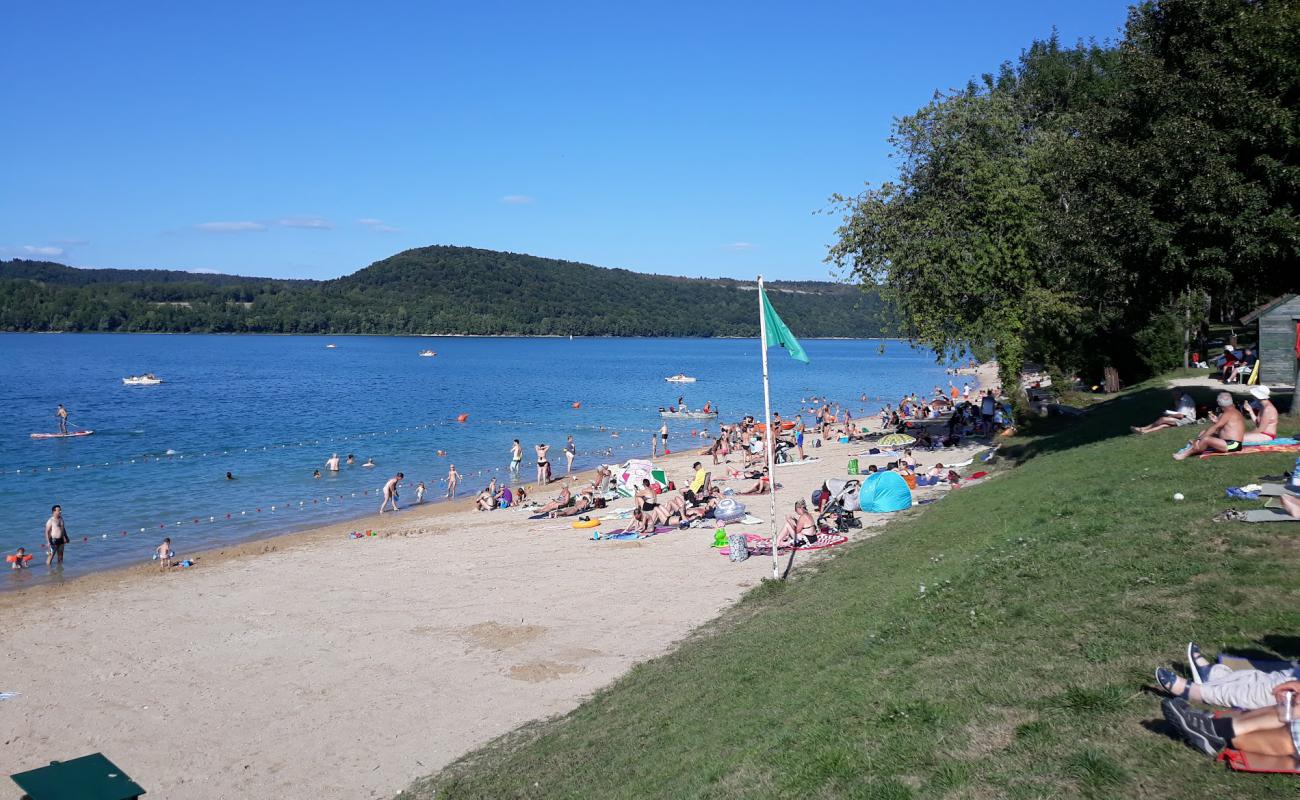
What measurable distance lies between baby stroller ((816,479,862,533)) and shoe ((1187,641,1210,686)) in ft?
38.5

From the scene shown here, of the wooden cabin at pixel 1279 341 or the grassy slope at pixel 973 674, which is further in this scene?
the wooden cabin at pixel 1279 341

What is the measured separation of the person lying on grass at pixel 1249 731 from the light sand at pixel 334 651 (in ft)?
23.8

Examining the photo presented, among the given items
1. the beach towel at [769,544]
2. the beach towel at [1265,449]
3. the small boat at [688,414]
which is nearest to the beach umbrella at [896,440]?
the beach towel at [769,544]

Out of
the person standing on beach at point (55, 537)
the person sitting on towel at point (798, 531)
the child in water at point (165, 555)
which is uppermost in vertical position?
the person sitting on towel at point (798, 531)

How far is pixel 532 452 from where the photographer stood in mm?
42219

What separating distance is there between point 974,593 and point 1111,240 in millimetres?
9073

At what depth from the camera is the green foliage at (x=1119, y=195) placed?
1348 centimetres

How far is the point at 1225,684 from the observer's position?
5.71 meters

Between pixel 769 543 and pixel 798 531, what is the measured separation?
0.80 meters

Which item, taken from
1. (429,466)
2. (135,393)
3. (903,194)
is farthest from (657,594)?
(135,393)

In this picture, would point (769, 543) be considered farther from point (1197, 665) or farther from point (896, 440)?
point (896, 440)

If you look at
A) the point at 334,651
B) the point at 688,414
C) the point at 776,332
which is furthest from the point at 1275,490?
the point at 688,414

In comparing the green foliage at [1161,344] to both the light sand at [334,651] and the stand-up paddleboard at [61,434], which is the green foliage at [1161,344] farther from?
the stand-up paddleboard at [61,434]

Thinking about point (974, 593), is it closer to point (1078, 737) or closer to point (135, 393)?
point (1078, 737)
